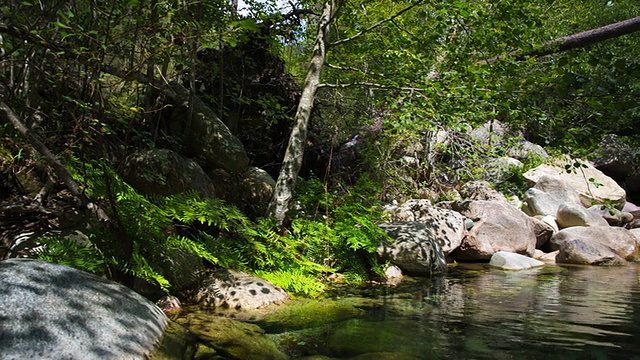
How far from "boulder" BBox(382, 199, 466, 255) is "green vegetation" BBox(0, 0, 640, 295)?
2.72 ft

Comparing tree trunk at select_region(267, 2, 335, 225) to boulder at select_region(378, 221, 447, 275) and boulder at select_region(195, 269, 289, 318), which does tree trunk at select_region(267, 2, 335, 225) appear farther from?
boulder at select_region(378, 221, 447, 275)

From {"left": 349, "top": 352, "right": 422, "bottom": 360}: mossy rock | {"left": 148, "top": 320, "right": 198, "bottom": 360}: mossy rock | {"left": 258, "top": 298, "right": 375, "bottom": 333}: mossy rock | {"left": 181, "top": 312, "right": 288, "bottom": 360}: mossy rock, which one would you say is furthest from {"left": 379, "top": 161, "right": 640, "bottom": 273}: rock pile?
{"left": 148, "top": 320, "right": 198, "bottom": 360}: mossy rock

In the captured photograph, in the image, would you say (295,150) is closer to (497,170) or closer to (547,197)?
(497,170)

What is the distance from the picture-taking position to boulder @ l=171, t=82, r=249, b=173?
7.17 meters

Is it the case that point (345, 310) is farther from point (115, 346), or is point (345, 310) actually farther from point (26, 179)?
point (26, 179)

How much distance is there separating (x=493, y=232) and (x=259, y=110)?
6.27 metres

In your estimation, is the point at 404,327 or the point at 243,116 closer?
the point at 404,327

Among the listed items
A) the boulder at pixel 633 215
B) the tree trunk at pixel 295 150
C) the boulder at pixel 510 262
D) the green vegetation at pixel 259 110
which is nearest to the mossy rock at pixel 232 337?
the green vegetation at pixel 259 110

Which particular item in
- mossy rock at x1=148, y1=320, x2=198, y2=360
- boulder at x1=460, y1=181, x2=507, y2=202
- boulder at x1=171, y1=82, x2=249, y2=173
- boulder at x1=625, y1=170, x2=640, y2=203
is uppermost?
boulder at x1=625, y1=170, x2=640, y2=203

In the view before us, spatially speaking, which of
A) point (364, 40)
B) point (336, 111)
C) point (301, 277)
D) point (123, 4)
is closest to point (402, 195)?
point (336, 111)

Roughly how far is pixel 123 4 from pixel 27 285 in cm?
353

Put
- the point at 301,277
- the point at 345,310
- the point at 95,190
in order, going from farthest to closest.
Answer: the point at 301,277 < the point at 345,310 < the point at 95,190

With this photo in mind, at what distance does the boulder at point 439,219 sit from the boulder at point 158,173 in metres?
4.91

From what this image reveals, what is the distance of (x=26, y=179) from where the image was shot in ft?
17.1
